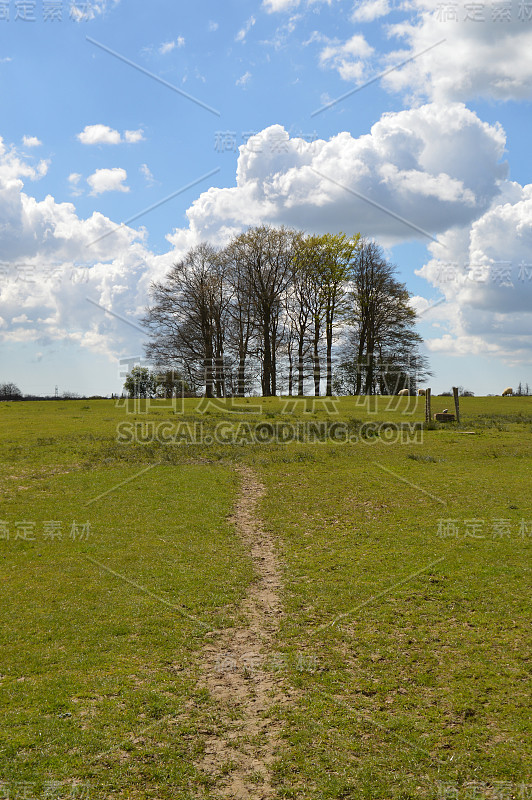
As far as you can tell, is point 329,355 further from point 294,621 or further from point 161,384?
point 294,621

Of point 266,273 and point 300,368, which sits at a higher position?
point 266,273

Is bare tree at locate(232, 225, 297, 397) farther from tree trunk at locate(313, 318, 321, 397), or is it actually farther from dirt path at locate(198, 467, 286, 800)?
dirt path at locate(198, 467, 286, 800)

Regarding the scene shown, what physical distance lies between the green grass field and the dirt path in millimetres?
200

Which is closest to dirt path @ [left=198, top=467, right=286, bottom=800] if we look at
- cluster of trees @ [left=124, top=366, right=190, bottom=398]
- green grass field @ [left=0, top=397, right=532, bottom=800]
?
green grass field @ [left=0, top=397, right=532, bottom=800]

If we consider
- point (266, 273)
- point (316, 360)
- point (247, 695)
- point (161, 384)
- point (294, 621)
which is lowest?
point (247, 695)

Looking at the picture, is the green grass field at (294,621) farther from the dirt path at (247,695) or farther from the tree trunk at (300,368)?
the tree trunk at (300,368)

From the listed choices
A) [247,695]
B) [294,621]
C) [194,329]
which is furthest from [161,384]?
[247,695]

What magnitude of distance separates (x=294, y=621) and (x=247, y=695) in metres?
2.59

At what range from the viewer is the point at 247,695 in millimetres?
8125

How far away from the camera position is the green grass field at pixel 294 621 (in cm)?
665

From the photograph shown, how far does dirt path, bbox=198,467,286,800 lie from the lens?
6504 mm

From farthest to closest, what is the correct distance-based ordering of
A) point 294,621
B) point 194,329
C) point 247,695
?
point 194,329 → point 294,621 → point 247,695

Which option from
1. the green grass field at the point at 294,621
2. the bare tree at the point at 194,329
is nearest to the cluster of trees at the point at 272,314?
the bare tree at the point at 194,329

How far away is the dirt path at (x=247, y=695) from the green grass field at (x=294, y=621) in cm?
20
